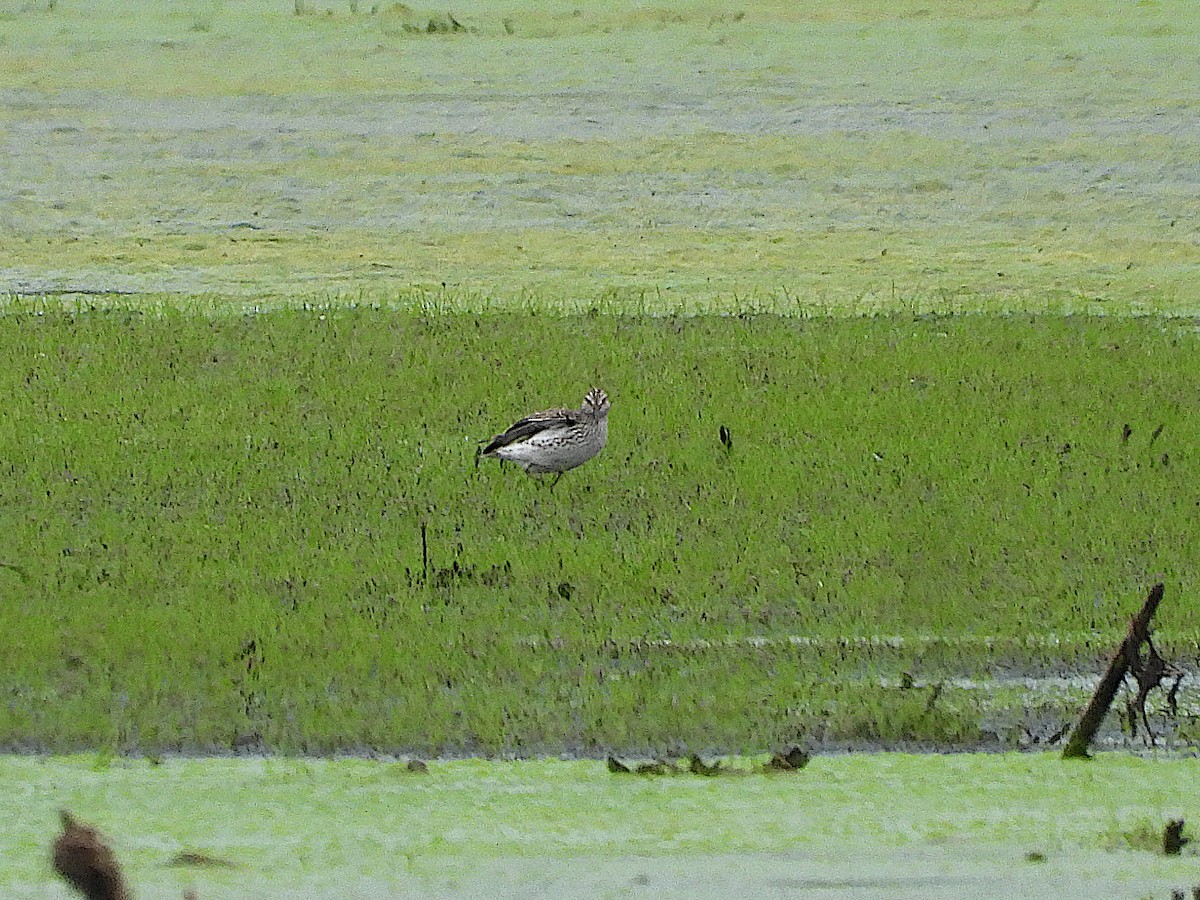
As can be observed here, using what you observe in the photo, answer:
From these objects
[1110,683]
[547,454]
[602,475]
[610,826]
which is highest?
[1110,683]

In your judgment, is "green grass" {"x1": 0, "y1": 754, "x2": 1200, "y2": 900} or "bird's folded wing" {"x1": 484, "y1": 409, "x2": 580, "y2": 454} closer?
"green grass" {"x1": 0, "y1": 754, "x2": 1200, "y2": 900}

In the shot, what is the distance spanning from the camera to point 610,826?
15.6 ft

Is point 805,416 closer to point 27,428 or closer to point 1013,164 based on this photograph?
point 27,428

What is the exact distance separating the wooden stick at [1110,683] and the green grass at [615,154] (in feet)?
21.8

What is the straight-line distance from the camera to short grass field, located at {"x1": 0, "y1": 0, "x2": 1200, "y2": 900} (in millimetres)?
4895

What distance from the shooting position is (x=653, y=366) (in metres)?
10.1

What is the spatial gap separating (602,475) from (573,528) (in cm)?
72

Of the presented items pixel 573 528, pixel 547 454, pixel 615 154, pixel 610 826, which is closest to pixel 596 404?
pixel 547 454

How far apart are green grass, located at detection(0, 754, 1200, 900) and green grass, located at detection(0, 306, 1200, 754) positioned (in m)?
0.31

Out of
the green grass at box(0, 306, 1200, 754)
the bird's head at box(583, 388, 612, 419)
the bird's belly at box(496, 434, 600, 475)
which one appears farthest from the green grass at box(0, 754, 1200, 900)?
the bird's head at box(583, 388, 612, 419)

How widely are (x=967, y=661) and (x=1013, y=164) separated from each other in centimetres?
1028

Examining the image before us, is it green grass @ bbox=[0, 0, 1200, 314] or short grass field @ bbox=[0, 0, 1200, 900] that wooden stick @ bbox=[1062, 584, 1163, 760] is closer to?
short grass field @ bbox=[0, 0, 1200, 900]

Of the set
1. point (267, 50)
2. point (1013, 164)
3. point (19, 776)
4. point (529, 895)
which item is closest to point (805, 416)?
point (19, 776)

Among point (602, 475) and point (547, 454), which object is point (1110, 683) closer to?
point (547, 454)
